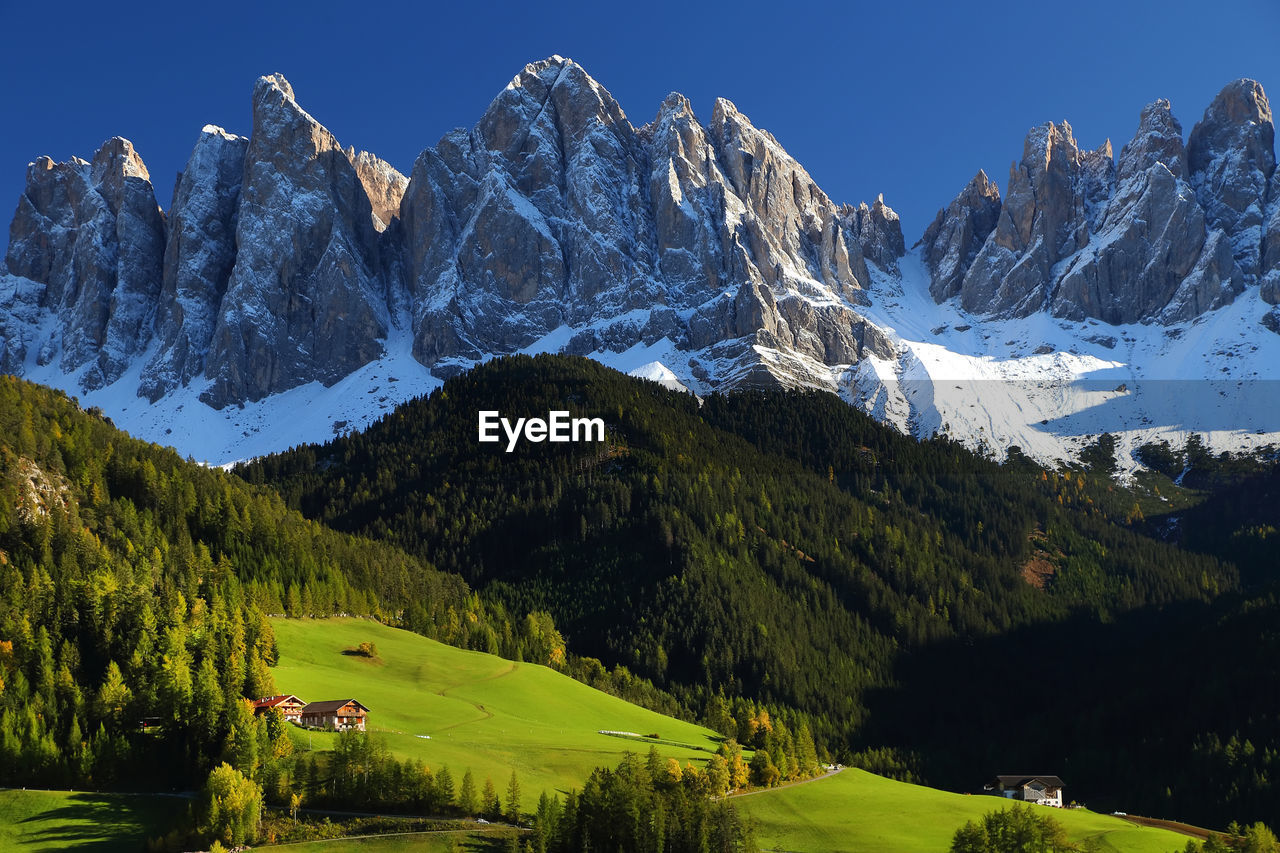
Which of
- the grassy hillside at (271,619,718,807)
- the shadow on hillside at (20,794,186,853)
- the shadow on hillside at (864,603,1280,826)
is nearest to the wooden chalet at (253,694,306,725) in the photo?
the grassy hillside at (271,619,718,807)

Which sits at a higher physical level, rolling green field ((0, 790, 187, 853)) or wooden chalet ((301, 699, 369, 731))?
wooden chalet ((301, 699, 369, 731))

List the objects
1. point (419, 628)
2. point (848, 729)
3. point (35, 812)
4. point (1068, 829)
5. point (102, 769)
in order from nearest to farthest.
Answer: point (35, 812) < point (102, 769) < point (1068, 829) < point (419, 628) < point (848, 729)

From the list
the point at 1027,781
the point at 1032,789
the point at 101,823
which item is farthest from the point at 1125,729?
the point at 101,823

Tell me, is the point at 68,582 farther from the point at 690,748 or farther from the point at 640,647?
the point at 640,647

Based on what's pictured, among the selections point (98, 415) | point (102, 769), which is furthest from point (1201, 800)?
point (98, 415)

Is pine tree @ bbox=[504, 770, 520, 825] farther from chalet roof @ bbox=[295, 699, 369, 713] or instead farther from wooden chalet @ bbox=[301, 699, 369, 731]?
chalet roof @ bbox=[295, 699, 369, 713]

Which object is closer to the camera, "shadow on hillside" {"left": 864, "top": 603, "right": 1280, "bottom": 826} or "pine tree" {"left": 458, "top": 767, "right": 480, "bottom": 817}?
"pine tree" {"left": 458, "top": 767, "right": 480, "bottom": 817}
